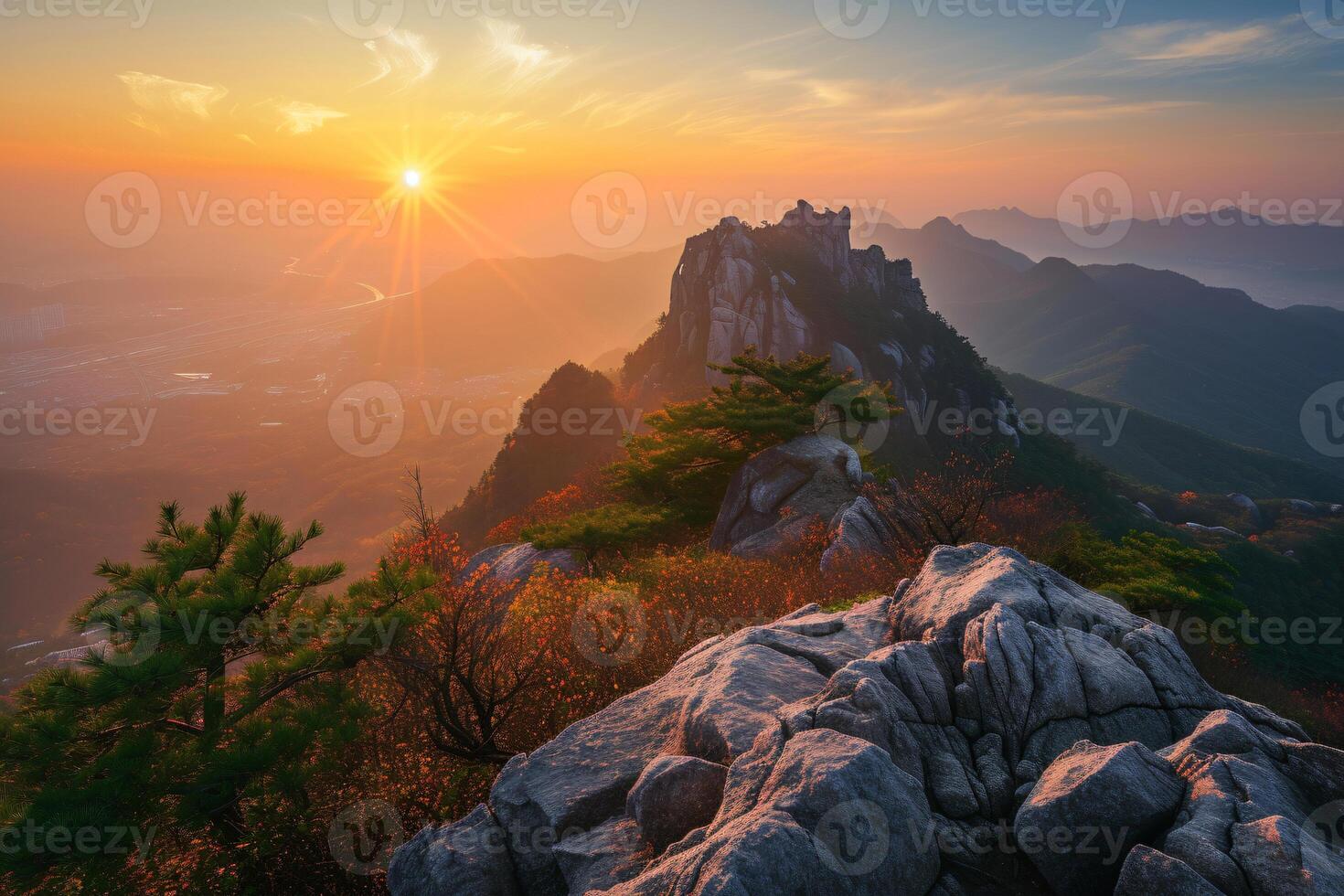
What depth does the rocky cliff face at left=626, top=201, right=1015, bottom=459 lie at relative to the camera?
5844 cm

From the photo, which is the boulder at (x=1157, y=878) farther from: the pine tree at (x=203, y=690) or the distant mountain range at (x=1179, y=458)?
the distant mountain range at (x=1179, y=458)

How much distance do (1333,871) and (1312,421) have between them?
257m

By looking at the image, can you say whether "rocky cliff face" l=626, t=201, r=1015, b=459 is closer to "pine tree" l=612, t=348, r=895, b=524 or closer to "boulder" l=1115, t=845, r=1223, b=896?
"pine tree" l=612, t=348, r=895, b=524

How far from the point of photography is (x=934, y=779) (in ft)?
16.4

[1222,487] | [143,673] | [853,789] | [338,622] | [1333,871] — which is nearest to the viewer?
[1333,871]

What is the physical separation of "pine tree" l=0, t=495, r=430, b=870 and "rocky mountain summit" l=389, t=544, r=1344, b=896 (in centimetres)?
175

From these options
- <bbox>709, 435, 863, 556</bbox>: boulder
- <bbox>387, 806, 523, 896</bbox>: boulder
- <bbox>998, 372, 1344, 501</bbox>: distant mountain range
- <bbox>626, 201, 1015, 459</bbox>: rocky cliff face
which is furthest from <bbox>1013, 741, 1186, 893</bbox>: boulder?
<bbox>998, 372, 1344, 501</bbox>: distant mountain range

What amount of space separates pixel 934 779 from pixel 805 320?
57361mm

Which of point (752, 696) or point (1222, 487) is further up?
point (752, 696)

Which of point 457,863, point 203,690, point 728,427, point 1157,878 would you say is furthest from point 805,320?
point 1157,878

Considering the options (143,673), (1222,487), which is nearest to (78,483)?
(143,673)

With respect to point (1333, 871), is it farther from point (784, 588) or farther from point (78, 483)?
point (78, 483)

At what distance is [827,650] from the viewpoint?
23.0 ft

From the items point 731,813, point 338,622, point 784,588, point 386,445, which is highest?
point 338,622
